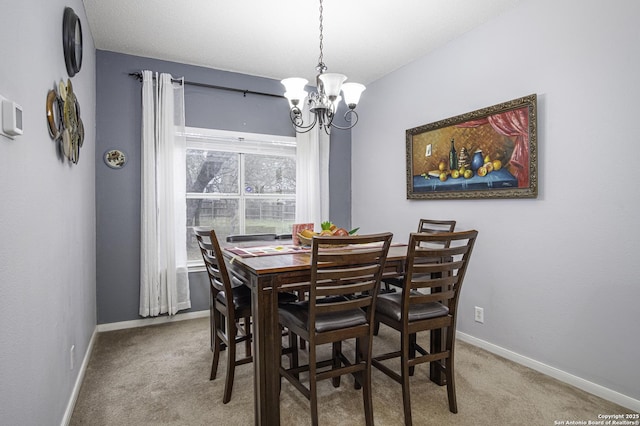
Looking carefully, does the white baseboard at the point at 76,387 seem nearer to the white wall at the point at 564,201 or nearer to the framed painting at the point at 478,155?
the white wall at the point at 564,201

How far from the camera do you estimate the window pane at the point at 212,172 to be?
373cm

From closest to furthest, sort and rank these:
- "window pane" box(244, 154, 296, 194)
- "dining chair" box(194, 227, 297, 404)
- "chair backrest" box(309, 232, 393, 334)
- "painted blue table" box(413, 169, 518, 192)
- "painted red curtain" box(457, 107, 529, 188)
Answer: "chair backrest" box(309, 232, 393, 334), "dining chair" box(194, 227, 297, 404), "painted red curtain" box(457, 107, 529, 188), "painted blue table" box(413, 169, 518, 192), "window pane" box(244, 154, 296, 194)

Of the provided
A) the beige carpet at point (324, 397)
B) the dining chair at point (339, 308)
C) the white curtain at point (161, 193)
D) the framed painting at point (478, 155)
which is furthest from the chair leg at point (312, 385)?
the white curtain at point (161, 193)

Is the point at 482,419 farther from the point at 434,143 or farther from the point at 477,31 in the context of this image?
A: the point at 477,31

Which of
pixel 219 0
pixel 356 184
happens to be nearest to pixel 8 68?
pixel 219 0

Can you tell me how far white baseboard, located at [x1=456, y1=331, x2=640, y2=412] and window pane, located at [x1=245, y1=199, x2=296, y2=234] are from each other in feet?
7.25

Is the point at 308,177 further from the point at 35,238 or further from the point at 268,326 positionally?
the point at 35,238

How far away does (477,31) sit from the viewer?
289 cm

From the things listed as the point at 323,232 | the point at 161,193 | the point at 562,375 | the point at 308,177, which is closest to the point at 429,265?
the point at 323,232

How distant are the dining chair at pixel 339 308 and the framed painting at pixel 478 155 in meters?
1.46

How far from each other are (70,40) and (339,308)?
2.08 metres

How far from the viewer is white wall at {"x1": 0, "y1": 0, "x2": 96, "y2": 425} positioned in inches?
44.8

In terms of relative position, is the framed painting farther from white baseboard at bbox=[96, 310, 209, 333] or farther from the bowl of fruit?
white baseboard at bbox=[96, 310, 209, 333]

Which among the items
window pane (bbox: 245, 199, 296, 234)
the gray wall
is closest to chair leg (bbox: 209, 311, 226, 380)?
the gray wall
